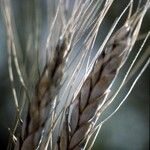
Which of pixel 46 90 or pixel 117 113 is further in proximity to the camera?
pixel 117 113

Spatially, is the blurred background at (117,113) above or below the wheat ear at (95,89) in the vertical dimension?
below

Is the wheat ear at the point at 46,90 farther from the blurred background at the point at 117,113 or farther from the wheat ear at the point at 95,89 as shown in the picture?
the blurred background at the point at 117,113

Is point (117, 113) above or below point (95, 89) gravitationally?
below

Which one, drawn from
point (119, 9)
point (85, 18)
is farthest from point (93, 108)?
point (119, 9)

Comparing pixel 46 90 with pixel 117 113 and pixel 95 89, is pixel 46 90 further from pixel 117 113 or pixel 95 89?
pixel 117 113

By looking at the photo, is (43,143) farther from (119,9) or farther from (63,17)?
(119,9)

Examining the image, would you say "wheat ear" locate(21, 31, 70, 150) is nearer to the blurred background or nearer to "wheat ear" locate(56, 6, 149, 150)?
"wheat ear" locate(56, 6, 149, 150)

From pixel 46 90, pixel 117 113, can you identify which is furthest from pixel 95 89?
pixel 117 113

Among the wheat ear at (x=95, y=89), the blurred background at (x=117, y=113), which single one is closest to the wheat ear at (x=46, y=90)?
the wheat ear at (x=95, y=89)
